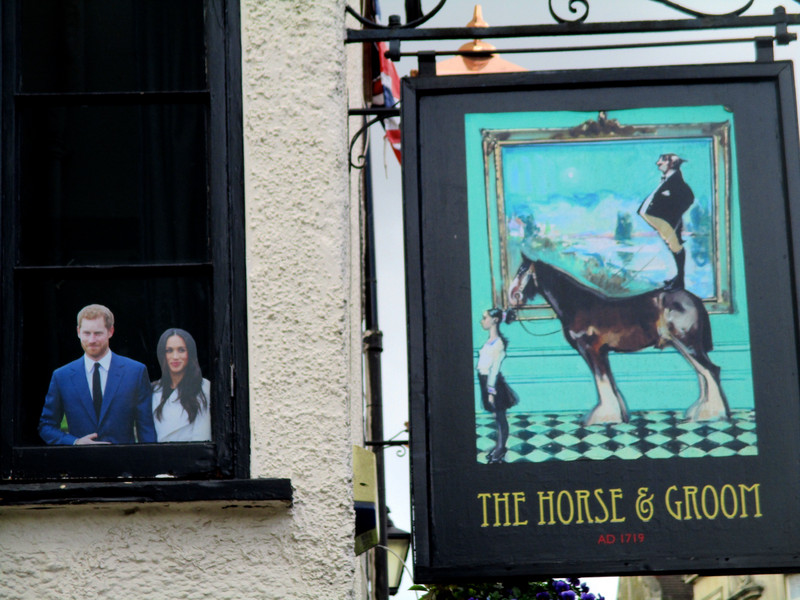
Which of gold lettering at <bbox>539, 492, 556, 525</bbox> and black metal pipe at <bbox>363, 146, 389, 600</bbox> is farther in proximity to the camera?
black metal pipe at <bbox>363, 146, 389, 600</bbox>

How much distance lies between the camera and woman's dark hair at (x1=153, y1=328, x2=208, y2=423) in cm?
427

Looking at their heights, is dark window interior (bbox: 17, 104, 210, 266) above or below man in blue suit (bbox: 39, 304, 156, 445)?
above

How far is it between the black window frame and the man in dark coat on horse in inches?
60.9

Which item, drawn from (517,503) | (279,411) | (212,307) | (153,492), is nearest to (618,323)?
(517,503)

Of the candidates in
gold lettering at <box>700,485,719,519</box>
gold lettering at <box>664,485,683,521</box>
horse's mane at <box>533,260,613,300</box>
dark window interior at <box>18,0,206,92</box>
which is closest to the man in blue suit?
dark window interior at <box>18,0,206,92</box>

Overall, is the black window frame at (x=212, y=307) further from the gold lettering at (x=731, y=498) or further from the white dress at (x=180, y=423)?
the gold lettering at (x=731, y=498)

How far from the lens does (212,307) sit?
4.32 m

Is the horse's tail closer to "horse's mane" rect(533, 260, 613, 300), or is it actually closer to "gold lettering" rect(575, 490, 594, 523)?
"horse's mane" rect(533, 260, 613, 300)

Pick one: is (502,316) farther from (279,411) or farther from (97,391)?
(97,391)

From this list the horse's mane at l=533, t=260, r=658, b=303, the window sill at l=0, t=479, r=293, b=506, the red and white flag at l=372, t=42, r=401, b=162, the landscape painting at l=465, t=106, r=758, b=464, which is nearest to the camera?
the window sill at l=0, t=479, r=293, b=506

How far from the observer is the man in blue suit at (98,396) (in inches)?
167

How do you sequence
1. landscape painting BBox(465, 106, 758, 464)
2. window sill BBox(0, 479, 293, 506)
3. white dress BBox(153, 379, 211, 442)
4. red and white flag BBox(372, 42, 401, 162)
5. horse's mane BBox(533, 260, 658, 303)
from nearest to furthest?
window sill BBox(0, 479, 293, 506), white dress BBox(153, 379, 211, 442), landscape painting BBox(465, 106, 758, 464), horse's mane BBox(533, 260, 658, 303), red and white flag BBox(372, 42, 401, 162)

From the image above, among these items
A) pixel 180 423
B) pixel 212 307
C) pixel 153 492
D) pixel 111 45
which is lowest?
pixel 153 492

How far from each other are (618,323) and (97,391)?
1.91 meters
